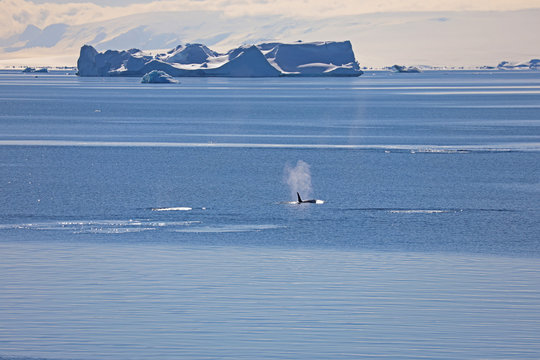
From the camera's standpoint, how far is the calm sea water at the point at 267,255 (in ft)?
42.5

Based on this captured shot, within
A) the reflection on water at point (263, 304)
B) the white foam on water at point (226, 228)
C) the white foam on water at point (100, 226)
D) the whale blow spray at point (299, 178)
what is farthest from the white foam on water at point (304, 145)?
the reflection on water at point (263, 304)

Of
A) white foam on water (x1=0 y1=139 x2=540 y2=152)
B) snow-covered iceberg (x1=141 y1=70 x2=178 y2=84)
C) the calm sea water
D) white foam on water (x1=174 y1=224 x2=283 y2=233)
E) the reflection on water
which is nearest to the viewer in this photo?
the reflection on water

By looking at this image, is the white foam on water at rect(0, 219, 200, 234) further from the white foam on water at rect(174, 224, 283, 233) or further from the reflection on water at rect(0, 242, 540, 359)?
the reflection on water at rect(0, 242, 540, 359)

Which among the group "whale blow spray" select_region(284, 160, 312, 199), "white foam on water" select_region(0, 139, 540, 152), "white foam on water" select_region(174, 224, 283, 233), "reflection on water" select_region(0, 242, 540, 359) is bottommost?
"white foam on water" select_region(0, 139, 540, 152)

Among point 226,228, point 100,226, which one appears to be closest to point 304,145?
point 226,228

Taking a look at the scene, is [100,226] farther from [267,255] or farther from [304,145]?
[304,145]

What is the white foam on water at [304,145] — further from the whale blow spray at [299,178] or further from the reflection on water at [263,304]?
the reflection on water at [263,304]

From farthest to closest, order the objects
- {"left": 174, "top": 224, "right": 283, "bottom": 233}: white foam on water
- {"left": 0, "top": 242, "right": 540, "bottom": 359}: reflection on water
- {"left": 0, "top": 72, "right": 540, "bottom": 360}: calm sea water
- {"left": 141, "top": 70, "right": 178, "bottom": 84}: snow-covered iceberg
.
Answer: {"left": 141, "top": 70, "right": 178, "bottom": 84}: snow-covered iceberg, {"left": 174, "top": 224, "right": 283, "bottom": 233}: white foam on water, {"left": 0, "top": 72, "right": 540, "bottom": 360}: calm sea water, {"left": 0, "top": 242, "right": 540, "bottom": 359}: reflection on water

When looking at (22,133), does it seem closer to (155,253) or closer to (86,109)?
(86,109)

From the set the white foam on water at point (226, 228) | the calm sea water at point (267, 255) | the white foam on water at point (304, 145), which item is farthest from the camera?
the white foam on water at point (304, 145)

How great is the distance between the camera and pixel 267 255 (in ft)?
61.1

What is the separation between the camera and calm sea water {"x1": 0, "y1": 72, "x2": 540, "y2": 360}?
13.0 metres

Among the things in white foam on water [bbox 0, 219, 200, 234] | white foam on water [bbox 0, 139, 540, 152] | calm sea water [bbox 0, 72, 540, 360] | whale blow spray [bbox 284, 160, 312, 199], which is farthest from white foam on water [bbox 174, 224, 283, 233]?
white foam on water [bbox 0, 139, 540, 152]

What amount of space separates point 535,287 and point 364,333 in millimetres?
3895
